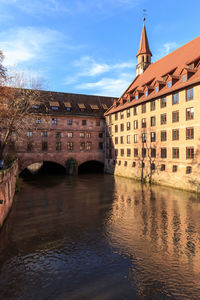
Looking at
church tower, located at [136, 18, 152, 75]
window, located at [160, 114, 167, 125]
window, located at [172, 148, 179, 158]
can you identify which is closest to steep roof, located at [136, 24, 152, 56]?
church tower, located at [136, 18, 152, 75]

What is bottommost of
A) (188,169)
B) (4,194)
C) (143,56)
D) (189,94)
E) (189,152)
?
(4,194)

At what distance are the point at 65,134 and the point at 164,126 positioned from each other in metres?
20.4

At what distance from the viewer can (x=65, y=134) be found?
137 feet

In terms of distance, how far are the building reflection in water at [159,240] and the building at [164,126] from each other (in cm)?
566

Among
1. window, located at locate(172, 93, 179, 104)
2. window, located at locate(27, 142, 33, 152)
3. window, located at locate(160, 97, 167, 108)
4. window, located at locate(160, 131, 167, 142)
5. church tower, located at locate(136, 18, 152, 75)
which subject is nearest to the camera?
window, located at locate(172, 93, 179, 104)

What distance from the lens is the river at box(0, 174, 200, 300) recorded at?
7922 mm

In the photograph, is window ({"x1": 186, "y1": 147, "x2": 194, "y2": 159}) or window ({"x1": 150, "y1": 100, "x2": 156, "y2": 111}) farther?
window ({"x1": 150, "y1": 100, "x2": 156, "y2": 111})

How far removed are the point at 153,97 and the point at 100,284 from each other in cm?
2586

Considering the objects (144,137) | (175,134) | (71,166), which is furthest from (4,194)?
(71,166)

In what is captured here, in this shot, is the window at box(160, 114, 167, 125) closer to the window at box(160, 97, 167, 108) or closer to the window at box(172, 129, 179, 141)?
the window at box(160, 97, 167, 108)

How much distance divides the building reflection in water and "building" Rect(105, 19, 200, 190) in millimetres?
5658

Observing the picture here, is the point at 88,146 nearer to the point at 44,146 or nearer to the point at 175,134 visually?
the point at 44,146

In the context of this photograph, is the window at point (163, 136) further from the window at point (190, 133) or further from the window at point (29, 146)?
the window at point (29, 146)

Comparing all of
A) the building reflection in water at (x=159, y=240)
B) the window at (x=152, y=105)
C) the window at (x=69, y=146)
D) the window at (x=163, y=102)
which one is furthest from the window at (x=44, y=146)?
the building reflection in water at (x=159, y=240)
